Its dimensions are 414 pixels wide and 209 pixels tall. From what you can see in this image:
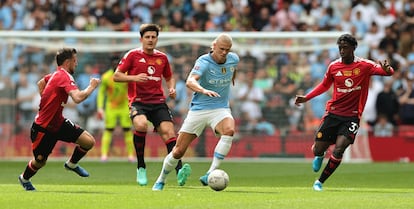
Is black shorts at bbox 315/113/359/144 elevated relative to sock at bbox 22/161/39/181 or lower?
elevated

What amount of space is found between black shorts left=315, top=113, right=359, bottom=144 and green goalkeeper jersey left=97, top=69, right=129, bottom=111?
8756 millimetres

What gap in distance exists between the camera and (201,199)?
530 inches

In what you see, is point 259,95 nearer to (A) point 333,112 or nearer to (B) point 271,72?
(B) point 271,72

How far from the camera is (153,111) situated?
1716cm

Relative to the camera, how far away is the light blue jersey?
50.6 feet

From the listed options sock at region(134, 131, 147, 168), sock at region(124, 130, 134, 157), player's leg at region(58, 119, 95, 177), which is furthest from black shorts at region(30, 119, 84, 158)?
sock at region(124, 130, 134, 157)

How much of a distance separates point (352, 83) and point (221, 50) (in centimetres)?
208

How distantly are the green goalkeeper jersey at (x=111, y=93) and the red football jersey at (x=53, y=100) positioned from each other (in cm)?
859

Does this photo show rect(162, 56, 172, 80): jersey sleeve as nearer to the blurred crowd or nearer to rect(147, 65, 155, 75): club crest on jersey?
rect(147, 65, 155, 75): club crest on jersey

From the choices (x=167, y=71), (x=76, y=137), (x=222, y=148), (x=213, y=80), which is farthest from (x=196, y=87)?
(x=167, y=71)

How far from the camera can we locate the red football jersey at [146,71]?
17141 mm

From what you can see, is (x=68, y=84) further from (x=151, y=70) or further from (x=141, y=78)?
(x=151, y=70)

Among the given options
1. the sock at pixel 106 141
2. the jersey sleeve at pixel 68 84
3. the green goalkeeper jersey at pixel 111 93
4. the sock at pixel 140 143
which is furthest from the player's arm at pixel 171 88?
the sock at pixel 106 141

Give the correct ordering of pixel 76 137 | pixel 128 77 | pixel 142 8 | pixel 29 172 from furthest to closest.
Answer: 1. pixel 142 8
2. pixel 128 77
3. pixel 76 137
4. pixel 29 172
